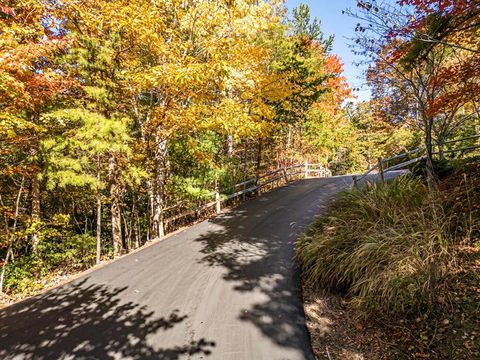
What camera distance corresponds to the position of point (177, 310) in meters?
4.27

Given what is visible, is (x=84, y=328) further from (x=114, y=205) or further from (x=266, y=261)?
(x=114, y=205)

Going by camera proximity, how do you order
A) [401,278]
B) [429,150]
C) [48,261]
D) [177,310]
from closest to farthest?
[401,278] → [177,310] → [429,150] → [48,261]

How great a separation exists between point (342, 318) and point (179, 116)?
6.28 metres

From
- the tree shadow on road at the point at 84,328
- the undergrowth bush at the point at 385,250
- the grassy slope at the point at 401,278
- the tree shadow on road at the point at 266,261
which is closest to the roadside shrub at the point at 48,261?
the tree shadow on road at the point at 84,328

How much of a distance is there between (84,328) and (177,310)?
1318 millimetres

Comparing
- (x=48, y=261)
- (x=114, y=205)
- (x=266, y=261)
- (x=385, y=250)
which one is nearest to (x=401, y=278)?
(x=385, y=250)

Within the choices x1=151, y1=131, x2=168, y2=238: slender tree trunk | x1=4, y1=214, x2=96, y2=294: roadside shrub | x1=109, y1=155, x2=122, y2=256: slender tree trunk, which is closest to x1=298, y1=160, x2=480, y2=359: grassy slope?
x1=151, y1=131, x2=168, y2=238: slender tree trunk

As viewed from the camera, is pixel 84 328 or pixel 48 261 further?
pixel 48 261

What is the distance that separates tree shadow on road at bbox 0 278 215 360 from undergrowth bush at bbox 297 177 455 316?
2.38m

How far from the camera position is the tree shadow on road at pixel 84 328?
343 centimetres

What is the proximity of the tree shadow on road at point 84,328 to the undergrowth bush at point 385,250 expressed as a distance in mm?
2385

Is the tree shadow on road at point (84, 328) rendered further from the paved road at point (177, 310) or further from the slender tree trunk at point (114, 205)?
the slender tree trunk at point (114, 205)

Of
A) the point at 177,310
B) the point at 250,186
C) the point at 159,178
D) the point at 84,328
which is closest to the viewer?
the point at 84,328

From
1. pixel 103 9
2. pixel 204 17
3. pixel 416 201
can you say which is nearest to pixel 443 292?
pixel 416 201
